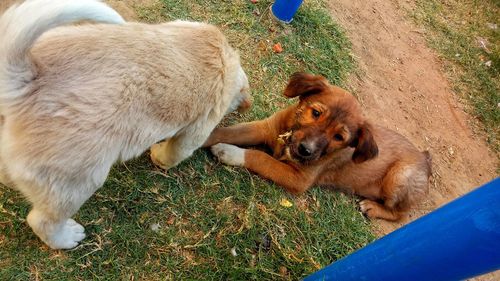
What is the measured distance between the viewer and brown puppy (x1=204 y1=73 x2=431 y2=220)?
3.98 meters

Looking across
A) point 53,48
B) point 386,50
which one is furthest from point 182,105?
point 386,50

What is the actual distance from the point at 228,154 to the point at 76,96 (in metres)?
1.95

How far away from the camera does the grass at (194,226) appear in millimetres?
3172

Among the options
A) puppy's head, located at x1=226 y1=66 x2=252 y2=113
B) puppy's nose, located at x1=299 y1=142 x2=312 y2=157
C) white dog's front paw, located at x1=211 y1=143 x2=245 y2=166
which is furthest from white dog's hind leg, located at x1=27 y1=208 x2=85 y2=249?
puppy's nose, located at x1=299 y1=142 x2=312 y2=157

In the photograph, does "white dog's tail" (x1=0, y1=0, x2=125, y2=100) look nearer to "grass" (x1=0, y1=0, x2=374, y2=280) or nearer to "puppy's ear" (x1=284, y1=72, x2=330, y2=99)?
"grass" (x1=0, y1=0, x2=374, y2=280)

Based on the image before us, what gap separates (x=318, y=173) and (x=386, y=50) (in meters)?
2.95

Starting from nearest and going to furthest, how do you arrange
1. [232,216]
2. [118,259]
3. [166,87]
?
[166,87] < [118,259] < [232,216]

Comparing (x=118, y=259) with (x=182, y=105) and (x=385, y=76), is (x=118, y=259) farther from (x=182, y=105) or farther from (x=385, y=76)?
(x=385, y=76)

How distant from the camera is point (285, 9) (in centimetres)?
558

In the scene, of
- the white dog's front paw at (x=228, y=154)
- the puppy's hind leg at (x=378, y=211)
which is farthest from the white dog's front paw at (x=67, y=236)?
the puppy's hind leg at (x=378, y=211)

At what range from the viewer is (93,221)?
11.1 ft

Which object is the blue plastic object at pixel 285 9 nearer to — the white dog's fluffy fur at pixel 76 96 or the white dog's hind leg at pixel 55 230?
the white dog's fluffy fur at pixel 76 96

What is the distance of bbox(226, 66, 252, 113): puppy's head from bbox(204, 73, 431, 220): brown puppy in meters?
0.39

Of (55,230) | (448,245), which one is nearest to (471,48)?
(448,245)
